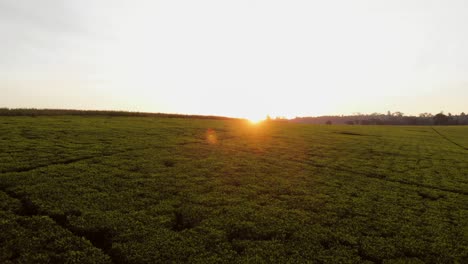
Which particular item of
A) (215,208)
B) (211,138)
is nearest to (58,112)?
(211,138)

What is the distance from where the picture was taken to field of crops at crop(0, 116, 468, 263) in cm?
870

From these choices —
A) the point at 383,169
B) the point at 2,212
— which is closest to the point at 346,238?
the point at 2,212

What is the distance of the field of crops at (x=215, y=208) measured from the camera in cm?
870

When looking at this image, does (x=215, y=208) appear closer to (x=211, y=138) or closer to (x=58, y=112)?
(x=211, y=138)

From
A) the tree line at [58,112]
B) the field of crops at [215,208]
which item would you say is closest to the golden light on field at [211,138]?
the field of crops at [215,208]

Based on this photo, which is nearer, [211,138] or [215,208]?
[215,208]

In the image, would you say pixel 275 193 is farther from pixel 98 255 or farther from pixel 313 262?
pixel 98 255

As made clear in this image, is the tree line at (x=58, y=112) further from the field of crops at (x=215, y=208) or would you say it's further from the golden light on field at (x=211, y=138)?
the golden light on field at (x=211, y=138)

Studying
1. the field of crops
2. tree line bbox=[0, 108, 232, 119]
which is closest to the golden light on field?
the field of crops

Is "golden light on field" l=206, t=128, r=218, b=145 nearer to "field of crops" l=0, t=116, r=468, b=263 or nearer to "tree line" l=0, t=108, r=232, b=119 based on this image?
"field of crops" l=0, t=116, r=468, b=263

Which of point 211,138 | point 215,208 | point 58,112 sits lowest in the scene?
point 215,208

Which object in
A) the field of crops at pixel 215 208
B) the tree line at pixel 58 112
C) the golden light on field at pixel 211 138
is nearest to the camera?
the field of crops at pixel 215 208

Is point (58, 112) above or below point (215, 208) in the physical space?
above

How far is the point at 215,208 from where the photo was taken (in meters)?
11.6
